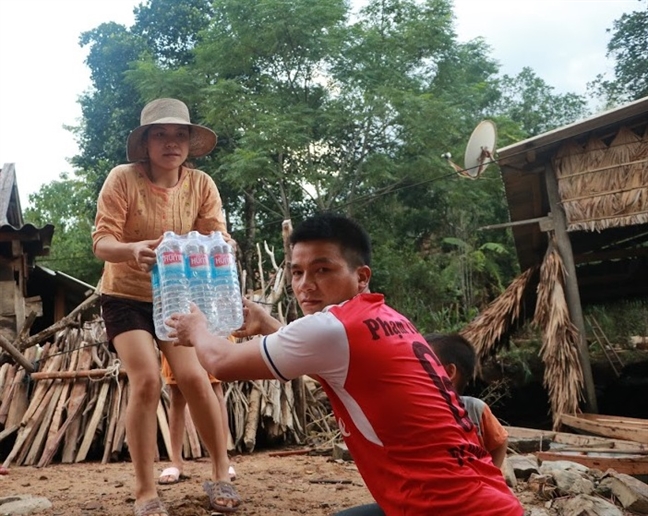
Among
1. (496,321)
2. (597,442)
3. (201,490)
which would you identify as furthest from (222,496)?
(496,321)

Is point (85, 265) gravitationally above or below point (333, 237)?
above

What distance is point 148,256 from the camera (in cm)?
294

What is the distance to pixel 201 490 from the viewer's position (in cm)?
385

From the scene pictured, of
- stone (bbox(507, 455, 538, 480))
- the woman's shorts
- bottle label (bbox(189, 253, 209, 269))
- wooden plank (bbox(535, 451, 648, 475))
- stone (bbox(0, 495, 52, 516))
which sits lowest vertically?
wooden plank (bbox(535, 451, 648, 475))

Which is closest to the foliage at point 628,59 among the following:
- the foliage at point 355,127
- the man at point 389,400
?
the foliage at point 355,127

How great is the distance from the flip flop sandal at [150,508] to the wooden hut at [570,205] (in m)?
6.49

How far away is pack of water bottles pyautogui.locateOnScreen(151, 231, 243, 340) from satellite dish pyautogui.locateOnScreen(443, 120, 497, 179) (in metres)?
8.28

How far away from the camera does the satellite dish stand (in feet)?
36.0

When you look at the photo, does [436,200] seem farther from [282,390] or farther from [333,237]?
[333,237]

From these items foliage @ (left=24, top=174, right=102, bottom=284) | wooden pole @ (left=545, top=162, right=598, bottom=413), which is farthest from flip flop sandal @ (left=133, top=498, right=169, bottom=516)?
foliage @ (left=24, top=174, right=102, bottom=284)

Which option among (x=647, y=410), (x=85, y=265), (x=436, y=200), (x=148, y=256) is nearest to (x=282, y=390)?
(x=148, y=256)

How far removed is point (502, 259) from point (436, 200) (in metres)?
2.53

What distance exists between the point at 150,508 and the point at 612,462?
4.73m

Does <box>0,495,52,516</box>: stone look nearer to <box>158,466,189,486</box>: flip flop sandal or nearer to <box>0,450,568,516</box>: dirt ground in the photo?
<box>0,450,568,516</box>: dirt ground
